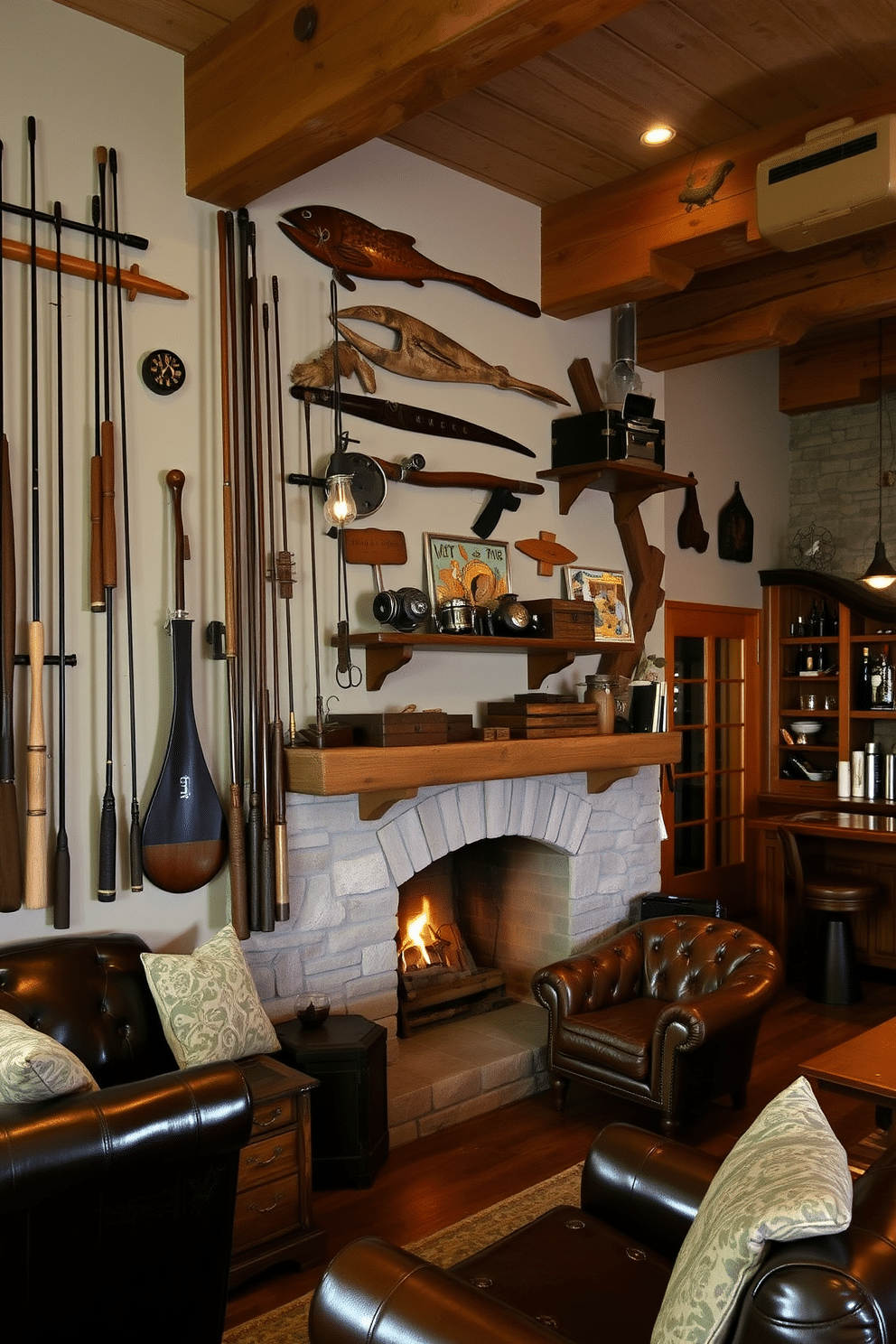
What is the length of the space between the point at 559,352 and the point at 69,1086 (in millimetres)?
3438

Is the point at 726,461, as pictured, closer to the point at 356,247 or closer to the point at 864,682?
the point at 864,682

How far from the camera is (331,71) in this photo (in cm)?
274

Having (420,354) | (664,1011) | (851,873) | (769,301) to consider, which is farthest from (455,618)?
(851,873)

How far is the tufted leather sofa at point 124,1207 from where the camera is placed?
1994mm

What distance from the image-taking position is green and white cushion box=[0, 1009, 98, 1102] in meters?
2.09

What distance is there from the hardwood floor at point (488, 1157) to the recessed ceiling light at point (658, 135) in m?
3.40

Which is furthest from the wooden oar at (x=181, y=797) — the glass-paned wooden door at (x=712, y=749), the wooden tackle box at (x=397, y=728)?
the glass-paned wooden door at (x=712, y=749)

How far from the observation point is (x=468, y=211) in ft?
13.5

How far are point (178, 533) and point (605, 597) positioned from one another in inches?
83.4

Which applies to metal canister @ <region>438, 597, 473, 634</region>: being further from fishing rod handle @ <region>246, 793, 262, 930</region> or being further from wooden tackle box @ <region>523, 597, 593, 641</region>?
fishing rod handle @ <region>246, 793, 262, 930</region>

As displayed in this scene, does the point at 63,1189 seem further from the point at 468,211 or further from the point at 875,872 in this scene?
the point at 875,872

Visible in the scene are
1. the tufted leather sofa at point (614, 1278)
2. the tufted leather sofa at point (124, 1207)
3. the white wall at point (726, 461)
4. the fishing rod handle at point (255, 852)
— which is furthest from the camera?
the white wall at point (726, 461)

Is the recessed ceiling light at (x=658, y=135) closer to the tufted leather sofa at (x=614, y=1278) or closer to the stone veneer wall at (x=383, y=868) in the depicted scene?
the stone veneer wall at (x=383, y=868)

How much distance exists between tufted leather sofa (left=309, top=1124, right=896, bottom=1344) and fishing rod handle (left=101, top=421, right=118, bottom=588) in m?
1.83
